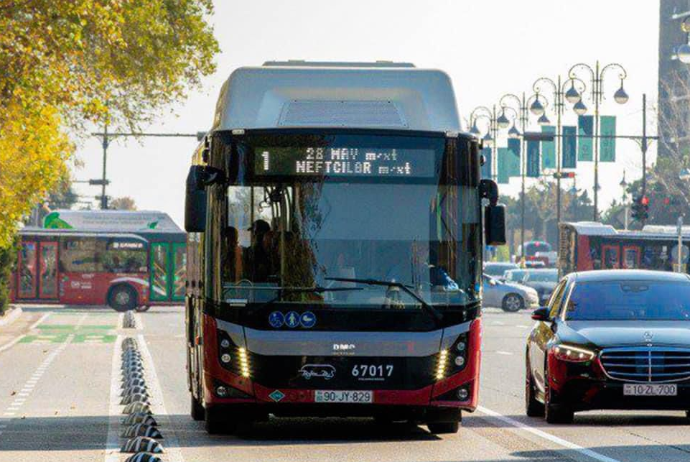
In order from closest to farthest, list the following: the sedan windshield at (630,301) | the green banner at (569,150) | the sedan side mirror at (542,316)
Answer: the sedan windshield at (630,301)
the sedan side mirror at (542,316)
the green banner at (569,150)

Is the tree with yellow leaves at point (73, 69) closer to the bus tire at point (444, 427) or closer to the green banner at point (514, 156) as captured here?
the bus tire at point (444, 427)

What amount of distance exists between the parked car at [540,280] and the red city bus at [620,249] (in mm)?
6641

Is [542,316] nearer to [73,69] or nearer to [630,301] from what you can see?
[630,301]

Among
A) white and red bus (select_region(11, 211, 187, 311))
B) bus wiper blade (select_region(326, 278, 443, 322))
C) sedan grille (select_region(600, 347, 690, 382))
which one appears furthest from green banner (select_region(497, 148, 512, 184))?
bus wiper blade (select_region(326, 278, 443, 322))

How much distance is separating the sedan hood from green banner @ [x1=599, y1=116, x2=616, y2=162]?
50037mm

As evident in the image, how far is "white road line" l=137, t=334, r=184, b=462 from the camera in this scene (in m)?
14.1

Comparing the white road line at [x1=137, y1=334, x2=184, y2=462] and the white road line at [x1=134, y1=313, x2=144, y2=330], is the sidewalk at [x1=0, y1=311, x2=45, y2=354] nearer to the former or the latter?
the white road line at [x1=134, y1=313, x2=144, y2=330]

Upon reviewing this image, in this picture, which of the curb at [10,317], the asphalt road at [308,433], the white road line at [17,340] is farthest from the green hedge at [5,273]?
the asphalt road at [308,433]

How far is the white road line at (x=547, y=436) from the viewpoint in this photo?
13.6 m

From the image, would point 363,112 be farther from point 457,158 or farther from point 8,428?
point 8,428

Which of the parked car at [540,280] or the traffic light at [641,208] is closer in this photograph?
the traffic light at [641,208]

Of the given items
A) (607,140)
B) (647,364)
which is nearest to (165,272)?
(607,140)

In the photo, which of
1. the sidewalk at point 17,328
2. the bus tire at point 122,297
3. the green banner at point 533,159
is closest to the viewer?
the sidewalk at point 17,328

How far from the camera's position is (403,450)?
1449 centimetres
